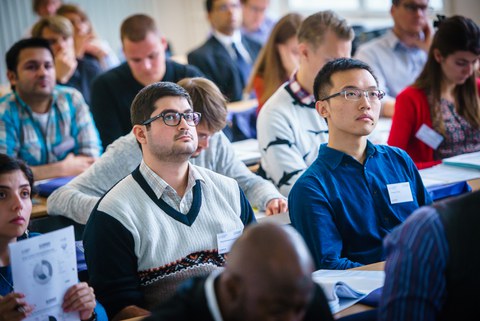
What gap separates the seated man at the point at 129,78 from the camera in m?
4.06

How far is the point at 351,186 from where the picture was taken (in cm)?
247

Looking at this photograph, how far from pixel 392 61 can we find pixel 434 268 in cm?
369

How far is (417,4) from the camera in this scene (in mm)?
4805

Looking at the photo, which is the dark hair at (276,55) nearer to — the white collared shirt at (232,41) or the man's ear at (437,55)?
the man's ear at (437,55)

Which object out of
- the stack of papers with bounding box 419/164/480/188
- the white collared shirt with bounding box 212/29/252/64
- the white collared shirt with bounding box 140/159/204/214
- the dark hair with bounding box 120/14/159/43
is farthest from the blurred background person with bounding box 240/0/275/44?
the white collared shirt with bounding box 140/159/204/214

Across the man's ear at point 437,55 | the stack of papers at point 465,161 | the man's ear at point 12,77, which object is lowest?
the stack of papers at point 465,161

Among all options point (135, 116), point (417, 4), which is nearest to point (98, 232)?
point (135, 116)

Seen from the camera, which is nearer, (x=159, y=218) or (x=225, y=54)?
(x=159, y=218)

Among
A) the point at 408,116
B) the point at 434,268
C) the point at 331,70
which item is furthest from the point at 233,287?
the point at 408,116

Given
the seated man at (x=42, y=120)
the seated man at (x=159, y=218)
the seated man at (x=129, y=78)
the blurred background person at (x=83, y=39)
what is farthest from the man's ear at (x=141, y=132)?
the blurred background person at (x=83, y=39)

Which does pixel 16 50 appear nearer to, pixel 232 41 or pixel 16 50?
pixel 16 50

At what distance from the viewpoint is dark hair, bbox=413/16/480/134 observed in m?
3.57

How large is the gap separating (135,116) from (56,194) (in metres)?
0.70

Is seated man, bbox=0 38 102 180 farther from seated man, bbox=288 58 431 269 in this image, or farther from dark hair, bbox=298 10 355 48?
seated man, bbox=288 58 431 269
